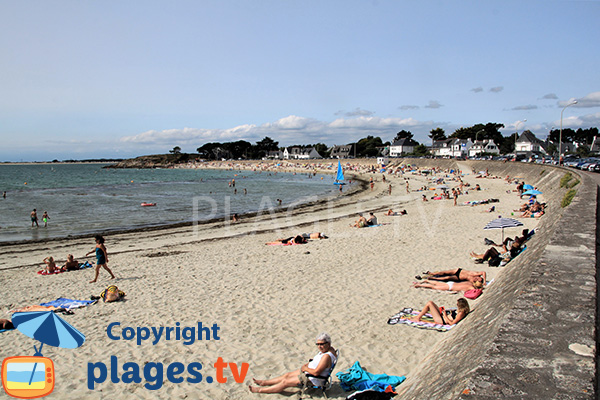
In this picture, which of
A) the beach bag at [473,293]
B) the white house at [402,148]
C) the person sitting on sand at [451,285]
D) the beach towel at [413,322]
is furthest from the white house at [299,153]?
the beach towel at [413,322]

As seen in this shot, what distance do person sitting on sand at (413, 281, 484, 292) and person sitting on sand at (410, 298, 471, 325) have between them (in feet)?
4.98

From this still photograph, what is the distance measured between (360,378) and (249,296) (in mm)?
4356

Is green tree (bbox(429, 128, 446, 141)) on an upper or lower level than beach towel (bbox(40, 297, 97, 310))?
upper

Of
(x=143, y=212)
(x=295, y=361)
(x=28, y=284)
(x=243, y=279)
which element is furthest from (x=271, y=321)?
(x=143, y=212)

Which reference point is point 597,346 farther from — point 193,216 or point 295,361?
point 193,216

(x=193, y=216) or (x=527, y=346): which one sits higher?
(x=527, y=346)

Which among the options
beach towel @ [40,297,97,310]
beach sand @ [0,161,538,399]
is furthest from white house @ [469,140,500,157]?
beach towel @ [40,297,97,310]

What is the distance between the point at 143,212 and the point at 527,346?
100 ft

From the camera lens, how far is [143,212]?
30078 mm

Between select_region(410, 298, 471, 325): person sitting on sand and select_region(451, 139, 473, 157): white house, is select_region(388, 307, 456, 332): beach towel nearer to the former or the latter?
select_region(410, 298, 471, 325): person sitting on sand

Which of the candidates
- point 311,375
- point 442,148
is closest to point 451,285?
point 311,375

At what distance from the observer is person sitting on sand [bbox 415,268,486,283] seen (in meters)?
8.62

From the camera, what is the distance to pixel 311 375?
5062 mm

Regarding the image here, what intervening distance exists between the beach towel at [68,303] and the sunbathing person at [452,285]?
8001 millimetres
